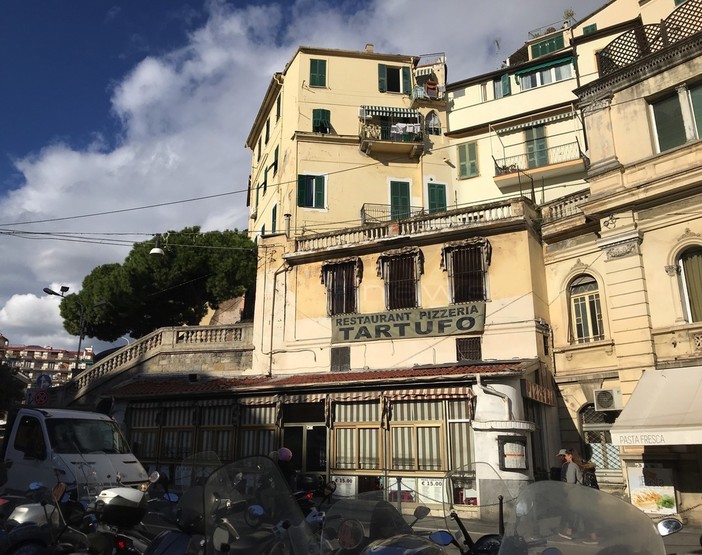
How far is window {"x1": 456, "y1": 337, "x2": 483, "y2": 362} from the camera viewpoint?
16.8m

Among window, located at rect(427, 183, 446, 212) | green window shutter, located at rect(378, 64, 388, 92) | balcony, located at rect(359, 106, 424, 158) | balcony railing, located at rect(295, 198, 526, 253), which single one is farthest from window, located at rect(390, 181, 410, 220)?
green window shutter, located at rect(378, 64, 388, 92)

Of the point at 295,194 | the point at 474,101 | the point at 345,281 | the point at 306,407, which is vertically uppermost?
the point at 474,101

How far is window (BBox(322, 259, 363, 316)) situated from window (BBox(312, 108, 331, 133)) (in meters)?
8.15

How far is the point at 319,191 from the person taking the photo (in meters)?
24.0

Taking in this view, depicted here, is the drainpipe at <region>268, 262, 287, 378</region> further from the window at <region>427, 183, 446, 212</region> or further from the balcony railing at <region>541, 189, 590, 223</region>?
the balcony railing at <region>541, 189, 590, 223</region>

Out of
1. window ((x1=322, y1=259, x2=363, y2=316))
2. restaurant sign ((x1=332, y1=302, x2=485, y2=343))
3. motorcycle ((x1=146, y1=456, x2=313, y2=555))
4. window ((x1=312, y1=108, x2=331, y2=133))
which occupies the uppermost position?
window ((x1=312, y1=108, x2=331, y2=133))

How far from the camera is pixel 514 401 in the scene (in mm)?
14281

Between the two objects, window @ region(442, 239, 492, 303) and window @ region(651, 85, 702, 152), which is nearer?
window @ region(651, 85, 702, 152)

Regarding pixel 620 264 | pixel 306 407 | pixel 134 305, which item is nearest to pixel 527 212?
pixel 620 264

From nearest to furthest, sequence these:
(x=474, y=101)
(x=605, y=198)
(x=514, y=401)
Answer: (x=514, y=401)
(x=605, y=198)
(x=474, y=101)

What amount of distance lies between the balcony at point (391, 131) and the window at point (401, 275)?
24.5ft

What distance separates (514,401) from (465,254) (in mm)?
5200

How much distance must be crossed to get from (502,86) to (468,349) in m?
13.7

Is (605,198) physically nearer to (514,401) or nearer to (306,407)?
(514,401)
